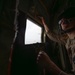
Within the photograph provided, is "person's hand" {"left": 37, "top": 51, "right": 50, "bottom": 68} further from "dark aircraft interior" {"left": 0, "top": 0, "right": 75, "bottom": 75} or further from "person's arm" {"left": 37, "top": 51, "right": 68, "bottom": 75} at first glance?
"dark aircraft interior" {"left": 0, "top": 0, "right": 75, "bottom": 75}

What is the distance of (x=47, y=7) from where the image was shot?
1.79 m

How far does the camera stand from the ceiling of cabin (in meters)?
1.64

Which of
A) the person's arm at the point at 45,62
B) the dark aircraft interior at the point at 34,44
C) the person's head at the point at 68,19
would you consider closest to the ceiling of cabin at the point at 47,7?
the dark aircraft interior at the point at 34,44

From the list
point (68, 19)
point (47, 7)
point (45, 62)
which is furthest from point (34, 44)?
point (45, 62)

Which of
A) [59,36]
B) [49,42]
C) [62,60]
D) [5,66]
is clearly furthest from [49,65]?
[49,42]

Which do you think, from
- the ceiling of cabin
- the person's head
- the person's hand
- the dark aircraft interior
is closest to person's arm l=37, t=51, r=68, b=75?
the person's hand

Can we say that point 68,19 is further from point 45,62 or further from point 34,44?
point 34,44

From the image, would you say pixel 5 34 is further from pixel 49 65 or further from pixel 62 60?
pixel 62 60

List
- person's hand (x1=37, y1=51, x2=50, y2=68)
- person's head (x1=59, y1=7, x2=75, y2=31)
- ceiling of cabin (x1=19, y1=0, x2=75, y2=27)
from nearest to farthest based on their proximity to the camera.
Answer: person's hand (x1=37, y1=51, x2=50, y2=68) → person's head (x1=59, y1=7, x2=75, y2=31) → ceiling of cabin (x1=19, y1=0, x2=75, y2=27)

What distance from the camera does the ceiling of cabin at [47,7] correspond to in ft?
5.39

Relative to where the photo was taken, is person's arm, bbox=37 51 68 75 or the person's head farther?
the person's head

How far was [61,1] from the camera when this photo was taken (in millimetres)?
1811

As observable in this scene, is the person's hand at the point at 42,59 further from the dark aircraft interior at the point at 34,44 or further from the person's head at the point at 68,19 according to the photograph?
the person's head at the point at 68,19

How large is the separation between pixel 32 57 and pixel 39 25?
2.10ft
